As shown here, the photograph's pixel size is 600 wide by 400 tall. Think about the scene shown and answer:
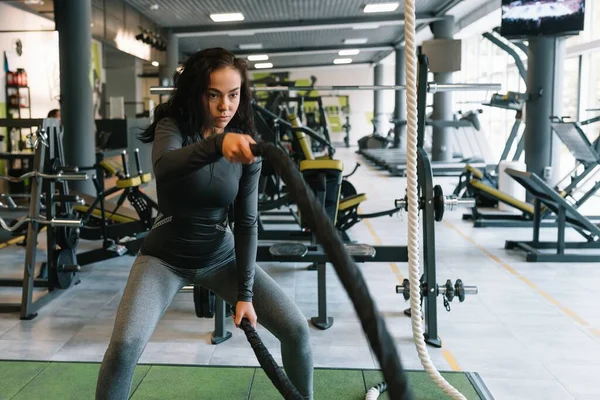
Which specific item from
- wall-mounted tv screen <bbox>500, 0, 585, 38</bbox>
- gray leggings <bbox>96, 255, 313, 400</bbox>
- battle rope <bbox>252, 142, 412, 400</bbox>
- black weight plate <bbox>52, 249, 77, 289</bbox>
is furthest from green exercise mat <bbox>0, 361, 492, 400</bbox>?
wall-mounted tv screen <bbox>500, 0, 585, 38</bbox>

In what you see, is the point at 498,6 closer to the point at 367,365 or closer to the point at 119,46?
the point at 119,46

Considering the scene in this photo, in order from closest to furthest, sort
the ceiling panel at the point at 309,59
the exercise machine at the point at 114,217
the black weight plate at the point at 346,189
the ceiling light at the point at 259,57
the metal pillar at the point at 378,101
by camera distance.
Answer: the exercise machine at the point at 114,217 < the black weight plate at the point at 346,189 < the ceiling light at the point at 259,57 < the metal pillar at the point at 378,101 < the ceiling panel at the point at 309,59

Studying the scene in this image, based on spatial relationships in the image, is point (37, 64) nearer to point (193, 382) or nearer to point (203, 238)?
point (193, 382)

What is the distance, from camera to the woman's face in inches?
75.8

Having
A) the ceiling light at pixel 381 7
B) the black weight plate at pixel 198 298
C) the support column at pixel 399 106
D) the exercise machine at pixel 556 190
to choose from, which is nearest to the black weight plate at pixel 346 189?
the exercise machine at pixel 556 190

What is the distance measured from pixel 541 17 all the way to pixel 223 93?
656 centimetres

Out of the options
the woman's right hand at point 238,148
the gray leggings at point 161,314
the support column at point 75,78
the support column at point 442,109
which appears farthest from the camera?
the support column at point 442,109

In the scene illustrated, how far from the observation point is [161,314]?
2.02 meters

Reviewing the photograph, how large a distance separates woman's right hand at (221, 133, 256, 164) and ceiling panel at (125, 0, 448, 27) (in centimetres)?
1062

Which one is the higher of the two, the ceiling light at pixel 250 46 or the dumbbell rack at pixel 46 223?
the ceiling light at pixel 250 46

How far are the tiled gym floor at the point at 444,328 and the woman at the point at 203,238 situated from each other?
1.22 metres

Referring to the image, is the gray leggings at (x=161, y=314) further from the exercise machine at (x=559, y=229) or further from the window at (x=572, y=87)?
the window at (x=572, y=87)

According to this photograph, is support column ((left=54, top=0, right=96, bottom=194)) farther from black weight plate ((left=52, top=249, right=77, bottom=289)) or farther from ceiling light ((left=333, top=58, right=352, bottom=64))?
ceiling light ((left=333, top=58, right=352, bottom=64))

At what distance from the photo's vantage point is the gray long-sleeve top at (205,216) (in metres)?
1.99
